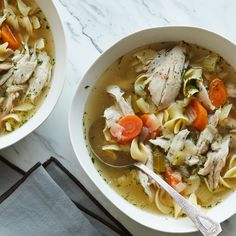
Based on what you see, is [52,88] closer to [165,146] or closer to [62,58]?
[62,58]

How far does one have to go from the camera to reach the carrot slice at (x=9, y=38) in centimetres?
289

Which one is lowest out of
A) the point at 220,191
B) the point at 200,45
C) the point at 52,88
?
the point at 220,191

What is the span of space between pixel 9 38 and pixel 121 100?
0.61 meters

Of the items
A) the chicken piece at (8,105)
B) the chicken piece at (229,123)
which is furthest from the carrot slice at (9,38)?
the chicken piece at (229,123)

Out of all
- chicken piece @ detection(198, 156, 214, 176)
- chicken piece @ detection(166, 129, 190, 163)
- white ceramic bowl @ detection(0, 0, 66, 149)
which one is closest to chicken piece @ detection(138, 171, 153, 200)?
chicken piece @ detection(166, 129, 190, 163)

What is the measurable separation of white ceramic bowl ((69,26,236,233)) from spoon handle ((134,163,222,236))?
0.29 feet

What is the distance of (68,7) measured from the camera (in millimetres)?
3006

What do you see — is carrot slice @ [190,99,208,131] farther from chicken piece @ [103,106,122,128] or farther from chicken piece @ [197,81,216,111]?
chicken piece @ [103,106,122,128]

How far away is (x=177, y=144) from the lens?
279 cm

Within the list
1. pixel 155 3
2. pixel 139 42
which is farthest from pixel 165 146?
pixel 155 3

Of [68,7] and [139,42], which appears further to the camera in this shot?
[68,7]

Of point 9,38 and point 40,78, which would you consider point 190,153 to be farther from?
point 9,38

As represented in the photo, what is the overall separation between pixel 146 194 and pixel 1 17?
1.07 m

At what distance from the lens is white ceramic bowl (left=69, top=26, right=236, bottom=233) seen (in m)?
2.73
